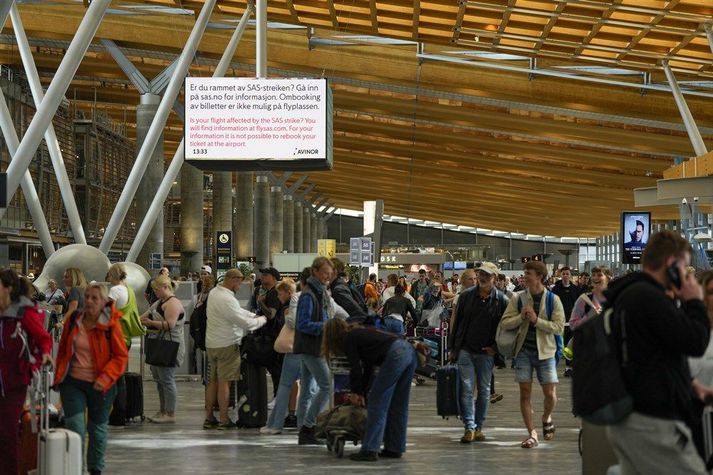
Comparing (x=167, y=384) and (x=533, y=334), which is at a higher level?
(x=533, y=334)

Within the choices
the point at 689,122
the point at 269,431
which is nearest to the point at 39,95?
the point at 689,122

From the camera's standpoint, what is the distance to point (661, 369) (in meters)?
4.80

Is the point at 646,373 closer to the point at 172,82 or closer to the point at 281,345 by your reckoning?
the point at 281,345

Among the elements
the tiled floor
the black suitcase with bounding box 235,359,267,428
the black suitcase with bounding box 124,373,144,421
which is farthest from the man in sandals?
the black suitcase with bounding box 124,373,144,421

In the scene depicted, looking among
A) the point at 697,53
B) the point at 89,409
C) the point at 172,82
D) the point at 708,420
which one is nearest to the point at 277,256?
the point at 172,82

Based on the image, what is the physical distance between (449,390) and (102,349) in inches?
160

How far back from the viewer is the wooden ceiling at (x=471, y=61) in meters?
27.4

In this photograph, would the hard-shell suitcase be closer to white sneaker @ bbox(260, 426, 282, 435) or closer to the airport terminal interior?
the airport terminal interior

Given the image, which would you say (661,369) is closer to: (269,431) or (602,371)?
(602,371)

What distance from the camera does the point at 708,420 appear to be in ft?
16.8

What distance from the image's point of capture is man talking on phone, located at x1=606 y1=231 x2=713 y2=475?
4723mm

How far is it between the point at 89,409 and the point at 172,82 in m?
19.5

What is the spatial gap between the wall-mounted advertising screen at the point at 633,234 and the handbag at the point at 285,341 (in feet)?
38.1

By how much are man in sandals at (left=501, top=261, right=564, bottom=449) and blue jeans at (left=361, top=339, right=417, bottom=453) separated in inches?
45.8
